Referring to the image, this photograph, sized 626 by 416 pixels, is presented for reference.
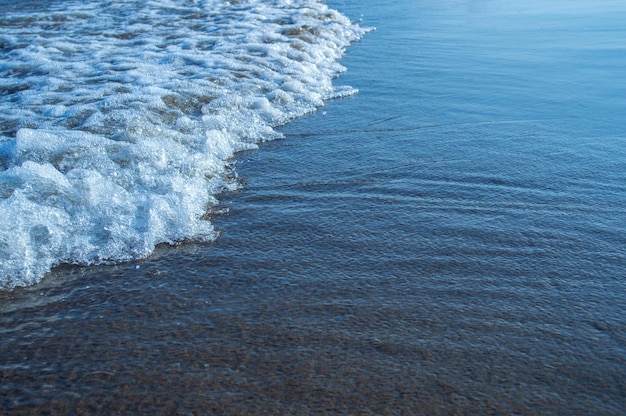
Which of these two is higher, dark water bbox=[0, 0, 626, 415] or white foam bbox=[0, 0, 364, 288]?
white foam bbox=[0, 0, 364, 288]

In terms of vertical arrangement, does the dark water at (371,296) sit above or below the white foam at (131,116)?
below

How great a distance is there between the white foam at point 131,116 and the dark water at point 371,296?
0.25 metres

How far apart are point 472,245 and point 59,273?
2399 millimetres

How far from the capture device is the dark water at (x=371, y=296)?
2.33m

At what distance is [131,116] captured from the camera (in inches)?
204

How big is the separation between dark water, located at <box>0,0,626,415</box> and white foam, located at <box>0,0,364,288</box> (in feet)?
0.82

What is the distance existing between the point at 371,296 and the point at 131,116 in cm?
324

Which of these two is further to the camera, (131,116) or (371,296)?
(131,116)

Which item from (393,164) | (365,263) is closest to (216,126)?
(393,164)

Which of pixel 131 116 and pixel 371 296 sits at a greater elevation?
pixel 131 116

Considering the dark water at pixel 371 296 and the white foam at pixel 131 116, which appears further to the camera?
the white foam at pixel 131 116

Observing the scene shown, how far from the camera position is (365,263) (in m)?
3.26

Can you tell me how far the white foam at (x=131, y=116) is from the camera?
343 centimetres

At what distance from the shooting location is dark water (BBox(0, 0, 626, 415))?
7.63 feet
